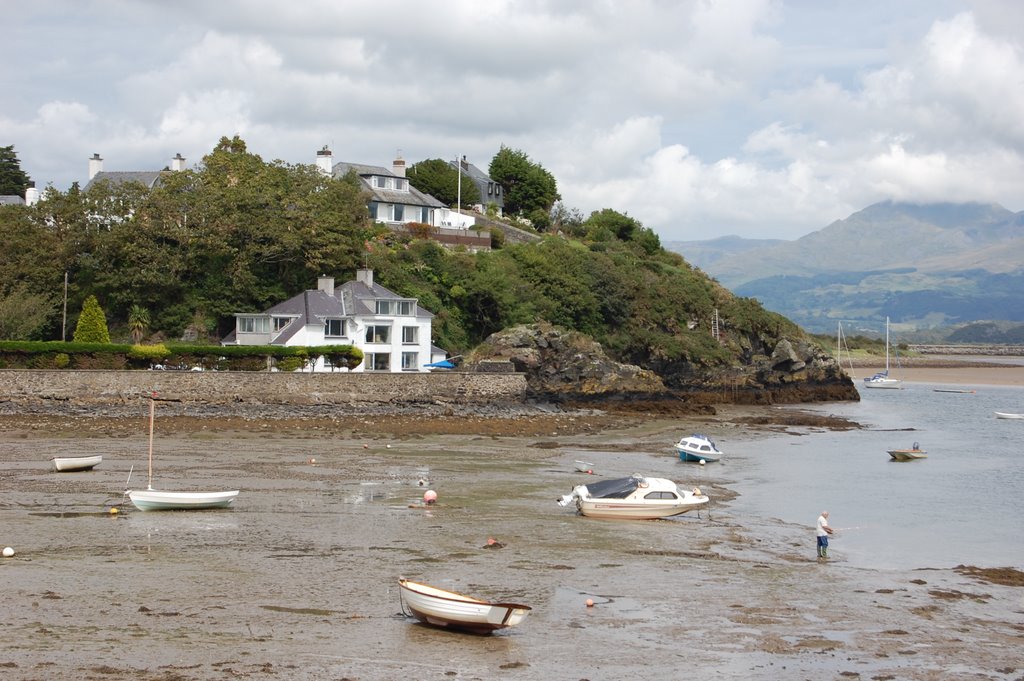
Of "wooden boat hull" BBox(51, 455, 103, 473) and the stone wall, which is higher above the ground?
the stone wall

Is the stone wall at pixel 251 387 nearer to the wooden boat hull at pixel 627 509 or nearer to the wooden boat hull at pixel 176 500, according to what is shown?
the wooden boat hull at pixel 176 500

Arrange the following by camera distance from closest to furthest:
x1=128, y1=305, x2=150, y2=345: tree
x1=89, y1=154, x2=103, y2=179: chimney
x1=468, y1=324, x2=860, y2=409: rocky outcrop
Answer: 1. x1=128, y1=305, x2=150, y2=345: tree
2. x1=468, y1=324, x2=860, y2=409: rocky outcrop
3. x1=89, y1=154, x2=103, y2=179: chimney

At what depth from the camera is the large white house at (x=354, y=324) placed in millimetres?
61000

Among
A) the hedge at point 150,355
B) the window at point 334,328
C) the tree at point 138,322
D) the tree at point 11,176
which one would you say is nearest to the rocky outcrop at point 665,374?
the window at point 334,328

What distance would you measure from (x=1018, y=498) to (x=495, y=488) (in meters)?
18.9

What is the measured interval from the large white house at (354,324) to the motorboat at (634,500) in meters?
31.9

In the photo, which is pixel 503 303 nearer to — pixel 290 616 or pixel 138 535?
pixel 138 535

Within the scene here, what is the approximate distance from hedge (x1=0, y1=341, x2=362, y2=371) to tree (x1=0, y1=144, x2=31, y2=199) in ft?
175

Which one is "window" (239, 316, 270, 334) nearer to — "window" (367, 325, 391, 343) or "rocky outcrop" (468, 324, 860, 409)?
"window" (367, 325, 391, 343)

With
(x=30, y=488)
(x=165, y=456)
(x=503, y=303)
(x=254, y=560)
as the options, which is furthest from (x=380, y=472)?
(x=503, y=303)

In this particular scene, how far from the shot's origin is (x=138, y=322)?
6250 centimetres

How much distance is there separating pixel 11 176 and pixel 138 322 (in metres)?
50.0

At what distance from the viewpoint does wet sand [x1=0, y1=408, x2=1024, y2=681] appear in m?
17.1

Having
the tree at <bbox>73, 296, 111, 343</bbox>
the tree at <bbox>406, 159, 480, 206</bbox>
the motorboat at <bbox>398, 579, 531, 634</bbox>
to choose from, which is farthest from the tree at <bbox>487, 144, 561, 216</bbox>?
the motorboat at <bbox>398, 579, 531, 634</bbox>
